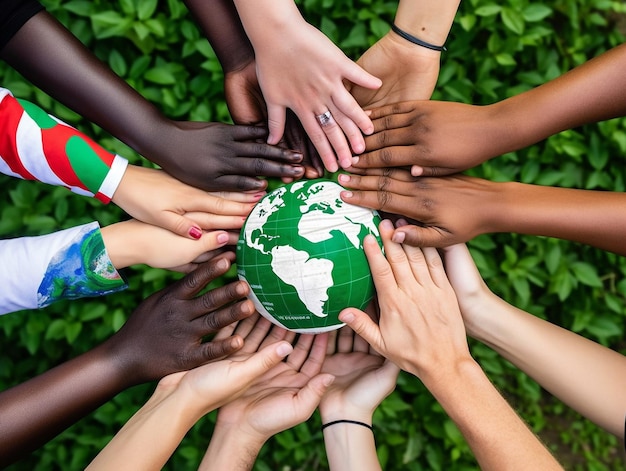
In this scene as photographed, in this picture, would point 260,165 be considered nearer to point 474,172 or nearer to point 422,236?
point 422,236

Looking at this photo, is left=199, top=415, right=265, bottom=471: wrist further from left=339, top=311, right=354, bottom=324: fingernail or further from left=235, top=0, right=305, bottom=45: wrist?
left=235, top=0, right=305, bottom=45: wrist

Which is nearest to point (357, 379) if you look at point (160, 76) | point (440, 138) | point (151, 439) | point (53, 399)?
point (151, 439)

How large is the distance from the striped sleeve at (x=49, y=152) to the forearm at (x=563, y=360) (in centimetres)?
168

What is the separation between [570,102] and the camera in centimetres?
200

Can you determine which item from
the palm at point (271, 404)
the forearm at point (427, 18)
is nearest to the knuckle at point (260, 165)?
the forearm at point (427, 18)

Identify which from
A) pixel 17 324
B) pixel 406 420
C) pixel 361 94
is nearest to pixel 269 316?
pixel 361 94

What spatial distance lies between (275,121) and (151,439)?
51.7 inches

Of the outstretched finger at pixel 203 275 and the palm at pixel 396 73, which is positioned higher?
the palm at pixel 396 73

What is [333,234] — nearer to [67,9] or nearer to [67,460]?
[67,9]

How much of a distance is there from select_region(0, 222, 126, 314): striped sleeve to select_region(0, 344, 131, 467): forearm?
307mm

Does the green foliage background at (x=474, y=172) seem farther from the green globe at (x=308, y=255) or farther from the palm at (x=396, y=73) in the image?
the green globe at (x=308, y=255)

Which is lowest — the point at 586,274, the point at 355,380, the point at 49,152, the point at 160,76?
the point at 586,274

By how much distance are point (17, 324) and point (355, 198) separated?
210 centimetres

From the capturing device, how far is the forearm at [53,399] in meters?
2.13
